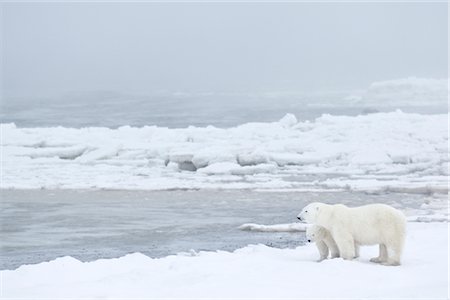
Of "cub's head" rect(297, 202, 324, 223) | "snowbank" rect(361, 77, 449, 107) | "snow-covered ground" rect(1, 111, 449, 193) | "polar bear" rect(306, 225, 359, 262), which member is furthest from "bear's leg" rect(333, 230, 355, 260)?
"snowbank" rect(361, 77, 449, 107)

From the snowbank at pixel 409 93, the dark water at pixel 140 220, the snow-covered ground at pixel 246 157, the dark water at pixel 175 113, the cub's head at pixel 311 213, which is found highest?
the snowbank at pixel 409 93

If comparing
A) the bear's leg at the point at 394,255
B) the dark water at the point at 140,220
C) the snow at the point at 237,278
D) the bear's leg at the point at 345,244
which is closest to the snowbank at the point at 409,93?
the dark water at the point at 140,220

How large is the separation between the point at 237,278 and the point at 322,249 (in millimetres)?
1405

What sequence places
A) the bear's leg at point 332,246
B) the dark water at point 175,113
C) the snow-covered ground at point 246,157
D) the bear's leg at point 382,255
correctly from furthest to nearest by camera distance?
the dark water at point 175,113 → the snow-covered ground at point 246,157 → the bear's leg at point 332,246 → the bear's leg at point 382,255

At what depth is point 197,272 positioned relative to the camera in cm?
557

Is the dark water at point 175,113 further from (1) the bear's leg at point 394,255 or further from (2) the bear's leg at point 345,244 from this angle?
(1) the bear's leg at point 394,255

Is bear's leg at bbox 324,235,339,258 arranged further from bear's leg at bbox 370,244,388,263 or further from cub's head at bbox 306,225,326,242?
bear's leg at bbox 370,244,388,263

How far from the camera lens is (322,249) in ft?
21.3

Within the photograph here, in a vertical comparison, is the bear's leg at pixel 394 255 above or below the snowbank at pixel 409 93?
below

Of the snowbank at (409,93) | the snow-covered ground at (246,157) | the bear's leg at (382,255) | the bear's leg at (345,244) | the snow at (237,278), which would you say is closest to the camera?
the snow at (237,278)

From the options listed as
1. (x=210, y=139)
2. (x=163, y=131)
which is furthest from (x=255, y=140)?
(x=163, y=131)

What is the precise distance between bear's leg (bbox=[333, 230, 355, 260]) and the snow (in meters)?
0.09

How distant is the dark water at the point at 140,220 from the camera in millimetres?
8578

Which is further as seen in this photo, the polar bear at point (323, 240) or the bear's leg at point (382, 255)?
the polar bear at point (323, 240)
